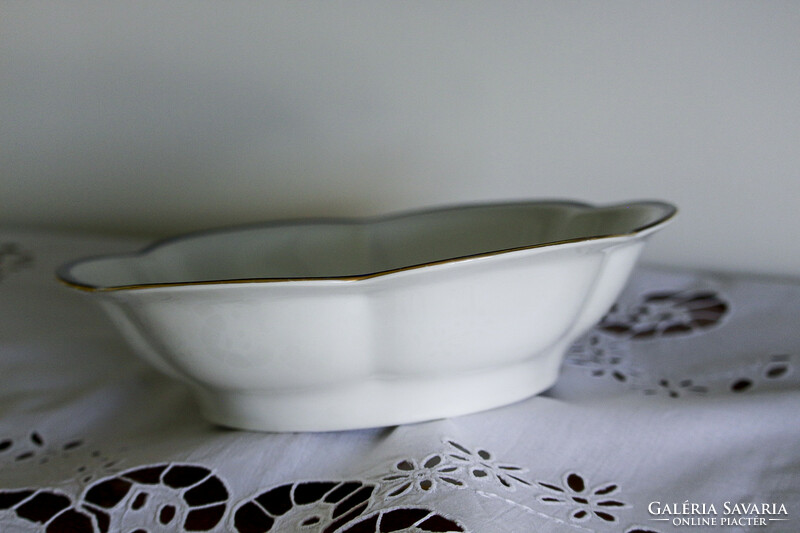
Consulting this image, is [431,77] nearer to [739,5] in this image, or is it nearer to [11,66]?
[739,5]

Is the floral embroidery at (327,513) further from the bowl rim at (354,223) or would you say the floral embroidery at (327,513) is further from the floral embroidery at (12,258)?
the floral embroidery at (12,258)

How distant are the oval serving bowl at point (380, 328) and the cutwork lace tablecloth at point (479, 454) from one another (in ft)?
0.06

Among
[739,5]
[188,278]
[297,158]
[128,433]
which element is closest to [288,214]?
[297,158]

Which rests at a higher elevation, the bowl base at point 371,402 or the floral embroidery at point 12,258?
the floral embroidery at point 12,258

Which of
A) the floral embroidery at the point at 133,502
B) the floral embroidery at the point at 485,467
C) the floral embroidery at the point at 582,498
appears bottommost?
the floral embroidery at the point at 133,502

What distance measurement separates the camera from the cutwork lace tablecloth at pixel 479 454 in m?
0.34

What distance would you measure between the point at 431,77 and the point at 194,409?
1.18ft

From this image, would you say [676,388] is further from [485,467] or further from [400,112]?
[400,112]

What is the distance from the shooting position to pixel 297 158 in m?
0.70

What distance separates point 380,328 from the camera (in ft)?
1.31

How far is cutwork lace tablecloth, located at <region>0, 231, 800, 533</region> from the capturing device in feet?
1.12

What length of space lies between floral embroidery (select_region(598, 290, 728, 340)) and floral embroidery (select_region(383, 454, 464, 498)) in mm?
277

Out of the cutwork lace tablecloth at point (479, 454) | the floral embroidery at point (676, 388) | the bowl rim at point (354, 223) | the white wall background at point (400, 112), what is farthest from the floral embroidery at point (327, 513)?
the white wall background at point (400, 112)

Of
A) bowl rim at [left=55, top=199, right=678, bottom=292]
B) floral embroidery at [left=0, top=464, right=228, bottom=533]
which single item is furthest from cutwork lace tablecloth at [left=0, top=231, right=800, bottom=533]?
bowl rim at [left=55, top=199, right=678, bottom=292]
